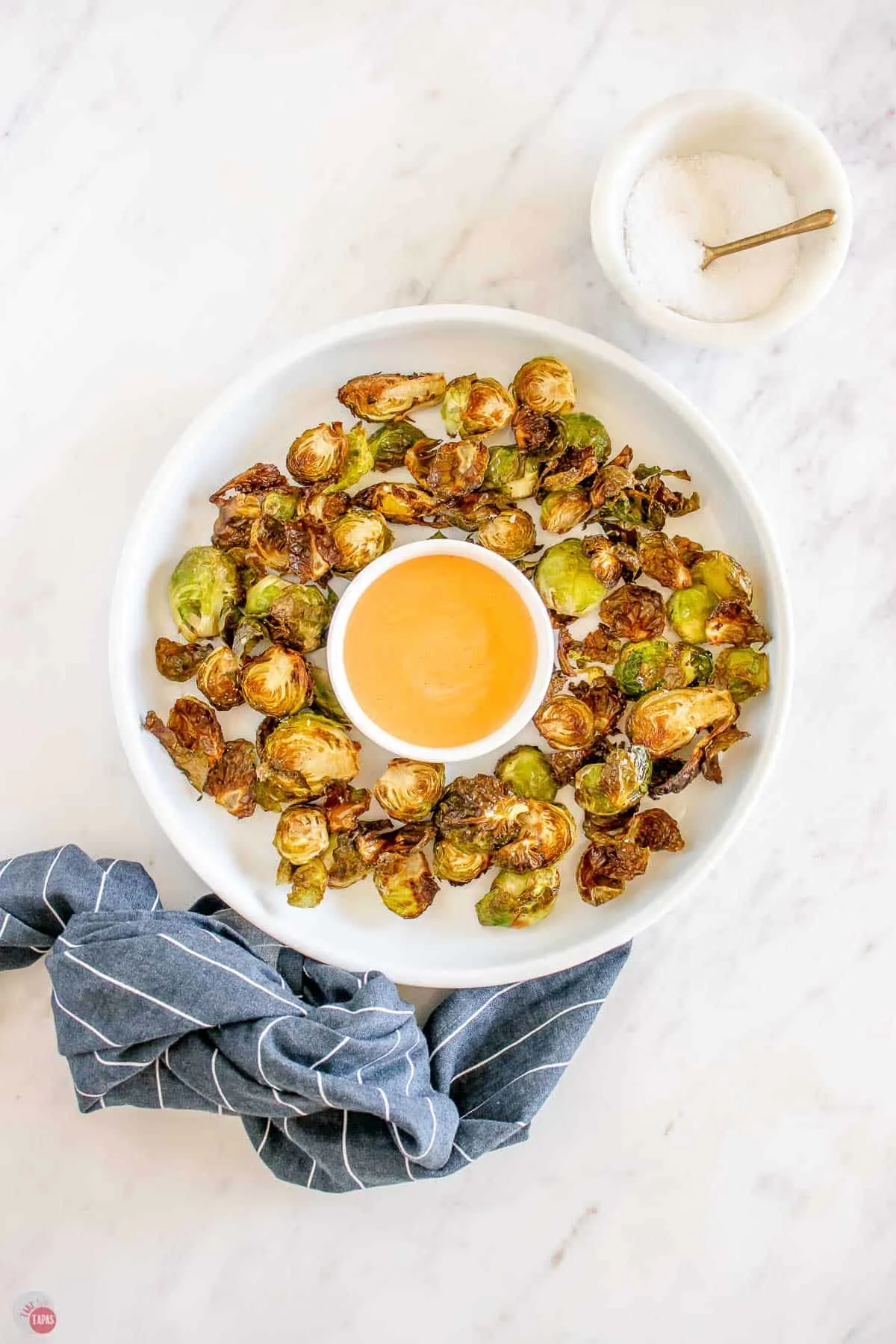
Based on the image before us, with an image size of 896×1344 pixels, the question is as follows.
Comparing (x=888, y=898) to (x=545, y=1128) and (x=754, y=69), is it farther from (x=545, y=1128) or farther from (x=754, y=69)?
(x=754, y=69)

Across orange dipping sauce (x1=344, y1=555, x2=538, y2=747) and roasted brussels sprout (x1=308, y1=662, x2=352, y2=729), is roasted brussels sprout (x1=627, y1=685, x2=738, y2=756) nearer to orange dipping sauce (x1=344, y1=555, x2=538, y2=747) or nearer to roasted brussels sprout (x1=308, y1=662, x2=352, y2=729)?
orange dipping sauce (x1=344, y1=555, x2=538, y2=747)

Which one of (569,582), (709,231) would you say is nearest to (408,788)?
(569,582)

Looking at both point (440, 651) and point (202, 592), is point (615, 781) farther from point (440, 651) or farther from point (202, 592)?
point (202, 592)

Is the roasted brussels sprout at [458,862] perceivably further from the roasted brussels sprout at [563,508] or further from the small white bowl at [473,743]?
the roasted brussels sprout at [563,508]


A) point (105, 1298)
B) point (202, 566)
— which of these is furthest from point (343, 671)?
point (105, 1298)

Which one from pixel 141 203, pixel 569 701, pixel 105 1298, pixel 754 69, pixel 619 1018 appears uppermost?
pixel 754 69
